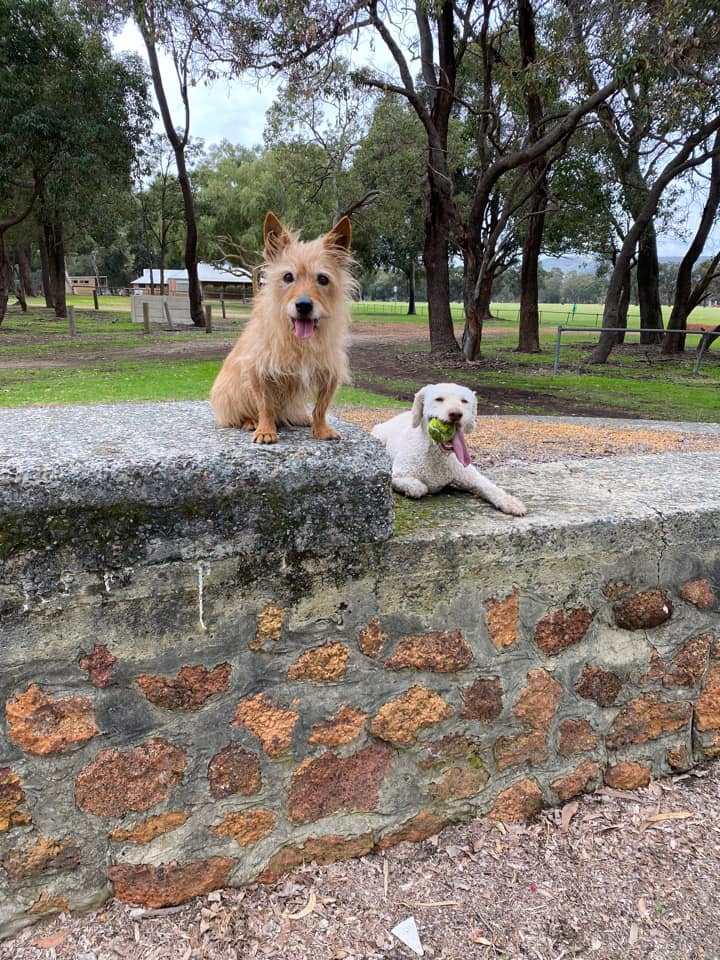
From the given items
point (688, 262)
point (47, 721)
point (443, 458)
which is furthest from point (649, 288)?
point (47, 721)

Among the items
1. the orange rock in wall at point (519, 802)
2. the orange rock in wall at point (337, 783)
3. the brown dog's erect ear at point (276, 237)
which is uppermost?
the brown dog's erect ear at point (276, 237)

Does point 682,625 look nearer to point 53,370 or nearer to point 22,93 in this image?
point 53,370

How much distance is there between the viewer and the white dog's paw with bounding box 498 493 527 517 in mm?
2375

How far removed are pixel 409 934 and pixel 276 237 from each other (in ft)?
7.67

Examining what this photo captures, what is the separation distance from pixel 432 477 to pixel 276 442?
74 cm

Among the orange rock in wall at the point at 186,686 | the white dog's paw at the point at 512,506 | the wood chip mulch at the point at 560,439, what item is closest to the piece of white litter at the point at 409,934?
the orange rock in wall at the point at 186,686

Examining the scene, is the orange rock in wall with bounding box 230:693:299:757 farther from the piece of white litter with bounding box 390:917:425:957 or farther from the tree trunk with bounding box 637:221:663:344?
the tree trunk with bounding box 637:221:663:344

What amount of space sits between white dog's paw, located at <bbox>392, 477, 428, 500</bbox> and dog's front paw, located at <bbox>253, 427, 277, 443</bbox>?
1.97 feet

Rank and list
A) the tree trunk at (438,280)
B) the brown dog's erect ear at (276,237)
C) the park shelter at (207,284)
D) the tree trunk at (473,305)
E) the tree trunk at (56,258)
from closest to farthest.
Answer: the brown dog's erect ear at (276,237) → the tree trunk at (473,305) → the tree trunk at (438,280) → the tree trunk at (56,258) → the park shelter at (207,284)

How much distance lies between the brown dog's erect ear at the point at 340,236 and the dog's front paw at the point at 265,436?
0.69 meters

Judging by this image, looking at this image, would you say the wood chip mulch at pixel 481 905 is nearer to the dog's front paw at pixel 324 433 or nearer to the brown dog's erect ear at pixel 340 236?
the dog's front paw at pixel 324 433

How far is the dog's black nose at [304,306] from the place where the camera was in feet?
7.02

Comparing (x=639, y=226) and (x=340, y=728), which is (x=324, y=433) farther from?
(x=639, y=226)

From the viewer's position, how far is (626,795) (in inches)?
101
